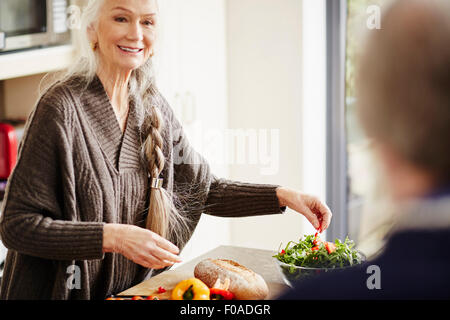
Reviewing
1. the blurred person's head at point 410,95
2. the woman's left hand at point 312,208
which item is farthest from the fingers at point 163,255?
the blurred person's head at point 410,95

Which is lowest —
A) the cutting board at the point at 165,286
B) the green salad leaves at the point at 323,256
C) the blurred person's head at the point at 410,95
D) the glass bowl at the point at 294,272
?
the cutting board at the point at 165,286

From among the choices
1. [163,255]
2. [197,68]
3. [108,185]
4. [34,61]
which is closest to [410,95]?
[163,255]

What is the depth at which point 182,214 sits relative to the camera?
168cm

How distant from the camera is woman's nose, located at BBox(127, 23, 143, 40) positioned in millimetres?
1465

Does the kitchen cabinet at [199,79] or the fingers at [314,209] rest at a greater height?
the kitchen cabinet at [199,79]

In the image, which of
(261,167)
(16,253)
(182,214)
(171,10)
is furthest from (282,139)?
(16,253)

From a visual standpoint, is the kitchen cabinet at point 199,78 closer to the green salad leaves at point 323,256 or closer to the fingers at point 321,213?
the fingers at point 321,213

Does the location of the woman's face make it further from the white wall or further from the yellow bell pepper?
the white wall

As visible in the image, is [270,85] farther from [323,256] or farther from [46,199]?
[46,199]

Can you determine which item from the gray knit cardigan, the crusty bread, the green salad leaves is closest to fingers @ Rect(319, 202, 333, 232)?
the green salad leaves

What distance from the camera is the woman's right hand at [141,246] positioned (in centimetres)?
121

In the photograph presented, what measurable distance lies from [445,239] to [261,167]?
8.13 ft

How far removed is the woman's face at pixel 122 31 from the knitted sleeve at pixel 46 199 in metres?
0.18

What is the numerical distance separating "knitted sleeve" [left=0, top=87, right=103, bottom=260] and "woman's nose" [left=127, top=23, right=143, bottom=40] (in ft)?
0.75
